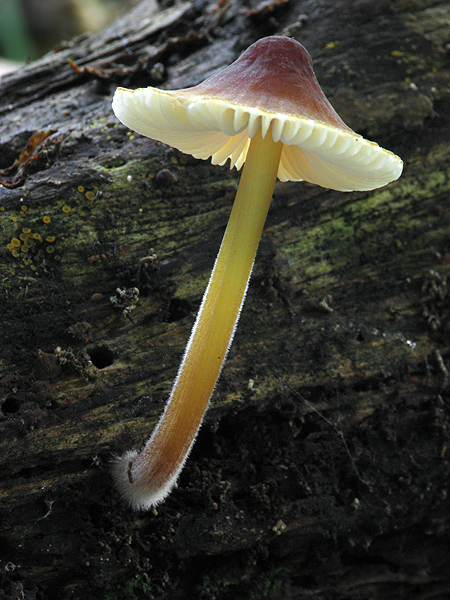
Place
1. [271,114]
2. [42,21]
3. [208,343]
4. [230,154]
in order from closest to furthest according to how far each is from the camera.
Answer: [271,114] < [208,343] < [230,154] < [42,21]

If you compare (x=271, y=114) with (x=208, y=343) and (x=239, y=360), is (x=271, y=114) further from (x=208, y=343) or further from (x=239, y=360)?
(x=239, y=360)

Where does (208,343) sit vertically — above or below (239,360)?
above

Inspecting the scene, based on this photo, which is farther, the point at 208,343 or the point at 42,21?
the point at 42,21

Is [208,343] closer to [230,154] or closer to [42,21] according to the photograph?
[230,154]

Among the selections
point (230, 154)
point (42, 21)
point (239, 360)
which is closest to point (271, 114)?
point (230, 154)

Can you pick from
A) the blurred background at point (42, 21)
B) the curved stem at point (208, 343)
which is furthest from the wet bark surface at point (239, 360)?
the blurred background at point (42, 21)

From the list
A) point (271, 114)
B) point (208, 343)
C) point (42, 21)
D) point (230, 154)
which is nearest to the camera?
point (271, 114)

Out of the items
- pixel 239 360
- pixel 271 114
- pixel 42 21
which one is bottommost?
pixel 239 360
